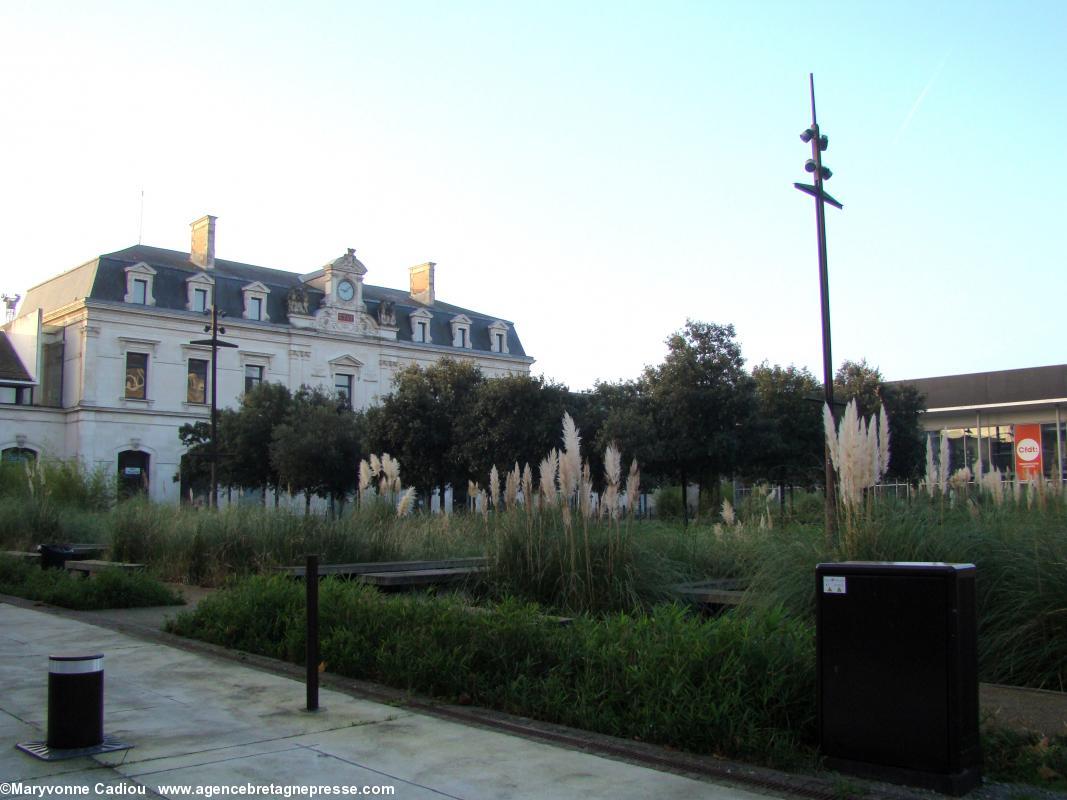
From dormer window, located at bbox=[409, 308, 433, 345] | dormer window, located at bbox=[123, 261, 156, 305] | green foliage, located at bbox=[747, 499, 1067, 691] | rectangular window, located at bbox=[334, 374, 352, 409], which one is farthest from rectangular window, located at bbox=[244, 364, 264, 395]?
green foliage, located at bbox=[747, 499, 1067, 691]

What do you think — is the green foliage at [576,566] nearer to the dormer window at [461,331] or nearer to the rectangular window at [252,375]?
the rectangular window at [252,375]

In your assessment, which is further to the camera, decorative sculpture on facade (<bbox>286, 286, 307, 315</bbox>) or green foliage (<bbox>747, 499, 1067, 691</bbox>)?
decorative sculpture on facade (<bbox>286, 286, 307, 315</bbox>)

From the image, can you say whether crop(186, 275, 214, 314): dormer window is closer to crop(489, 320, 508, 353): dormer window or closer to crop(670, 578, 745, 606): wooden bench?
crop(489, 320, 508, 353): dormer window

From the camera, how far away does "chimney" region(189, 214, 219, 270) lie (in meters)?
51.5

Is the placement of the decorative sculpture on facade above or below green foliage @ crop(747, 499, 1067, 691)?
above

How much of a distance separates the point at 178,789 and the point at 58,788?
23.0 inches

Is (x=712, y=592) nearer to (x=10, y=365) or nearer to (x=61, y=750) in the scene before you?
(x=61, y=750)

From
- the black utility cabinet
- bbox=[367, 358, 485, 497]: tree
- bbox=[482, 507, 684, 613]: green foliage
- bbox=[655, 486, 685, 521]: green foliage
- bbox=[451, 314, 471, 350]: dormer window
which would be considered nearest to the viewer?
the black utility cabinet

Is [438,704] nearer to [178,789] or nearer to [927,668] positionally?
[178,789]

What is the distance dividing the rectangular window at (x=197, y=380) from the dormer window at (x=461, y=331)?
1558 cm

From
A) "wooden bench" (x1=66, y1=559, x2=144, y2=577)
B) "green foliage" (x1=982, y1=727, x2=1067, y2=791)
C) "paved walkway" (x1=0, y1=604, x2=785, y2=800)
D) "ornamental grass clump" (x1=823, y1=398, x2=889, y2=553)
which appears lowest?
"paved walkway" (x1=0, y1=604, x2=785, y2=800)

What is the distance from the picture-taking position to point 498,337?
2461 inches

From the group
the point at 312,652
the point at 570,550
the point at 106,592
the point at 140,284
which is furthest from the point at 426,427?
the point at 312,652

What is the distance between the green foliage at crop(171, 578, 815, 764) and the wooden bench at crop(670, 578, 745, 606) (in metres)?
1.24
